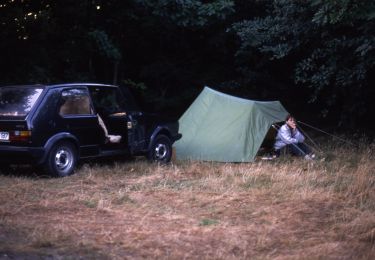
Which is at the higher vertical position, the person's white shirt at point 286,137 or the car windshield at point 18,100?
the car windshield at point 18,100

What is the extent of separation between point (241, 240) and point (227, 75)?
13.7 metres

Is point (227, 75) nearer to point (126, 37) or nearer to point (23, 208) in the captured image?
point (126, 37)

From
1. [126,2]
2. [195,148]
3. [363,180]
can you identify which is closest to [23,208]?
[363,180]

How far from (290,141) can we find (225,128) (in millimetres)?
1415

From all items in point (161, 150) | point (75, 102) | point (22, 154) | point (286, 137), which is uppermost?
point (75, 102)

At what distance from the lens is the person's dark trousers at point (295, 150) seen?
12516mm

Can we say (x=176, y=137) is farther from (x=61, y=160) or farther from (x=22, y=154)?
(x=22, y=154)

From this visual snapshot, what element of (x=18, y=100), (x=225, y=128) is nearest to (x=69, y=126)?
(x=18, y=100)

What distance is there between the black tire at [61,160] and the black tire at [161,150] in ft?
6.61

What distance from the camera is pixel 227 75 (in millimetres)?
19516

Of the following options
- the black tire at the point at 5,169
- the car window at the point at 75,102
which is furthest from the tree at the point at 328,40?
the black tire at the point at 5,169

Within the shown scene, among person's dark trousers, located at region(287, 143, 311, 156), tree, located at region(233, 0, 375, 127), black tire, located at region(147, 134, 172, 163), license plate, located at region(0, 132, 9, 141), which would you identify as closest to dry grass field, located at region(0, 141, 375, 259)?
license plate, located at region(0, 132, 9, 141)

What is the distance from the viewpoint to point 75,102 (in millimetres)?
10195

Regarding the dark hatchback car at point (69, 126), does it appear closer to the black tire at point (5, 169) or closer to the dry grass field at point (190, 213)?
the black tire at point (5, 169)
